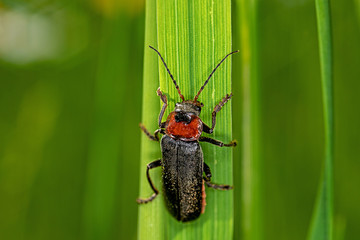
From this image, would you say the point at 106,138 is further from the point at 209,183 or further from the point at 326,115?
the point at 326,115

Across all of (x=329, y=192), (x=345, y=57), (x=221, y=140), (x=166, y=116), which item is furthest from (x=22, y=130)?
(x=345, y=57)

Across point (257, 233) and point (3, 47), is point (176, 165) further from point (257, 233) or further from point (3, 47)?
point (3, 47)

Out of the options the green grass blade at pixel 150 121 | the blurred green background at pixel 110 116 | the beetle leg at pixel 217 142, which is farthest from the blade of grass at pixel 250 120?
the blurred green background at pixel 110 116

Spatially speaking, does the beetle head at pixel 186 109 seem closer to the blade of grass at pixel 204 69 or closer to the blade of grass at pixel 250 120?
the blade of grass at pixel 204 69

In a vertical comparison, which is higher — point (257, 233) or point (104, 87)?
point (104, 87)

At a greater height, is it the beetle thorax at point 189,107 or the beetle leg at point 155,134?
the beetle thorax at point 189,107

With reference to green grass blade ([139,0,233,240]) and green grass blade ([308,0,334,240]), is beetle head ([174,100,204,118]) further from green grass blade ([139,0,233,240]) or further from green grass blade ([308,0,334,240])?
green grass blade ([308,0,334,240])

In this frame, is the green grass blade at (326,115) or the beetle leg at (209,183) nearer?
the green grass blade at (326,115)

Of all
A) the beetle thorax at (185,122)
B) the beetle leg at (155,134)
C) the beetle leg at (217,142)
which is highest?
the beetle thorax at (185,122)
